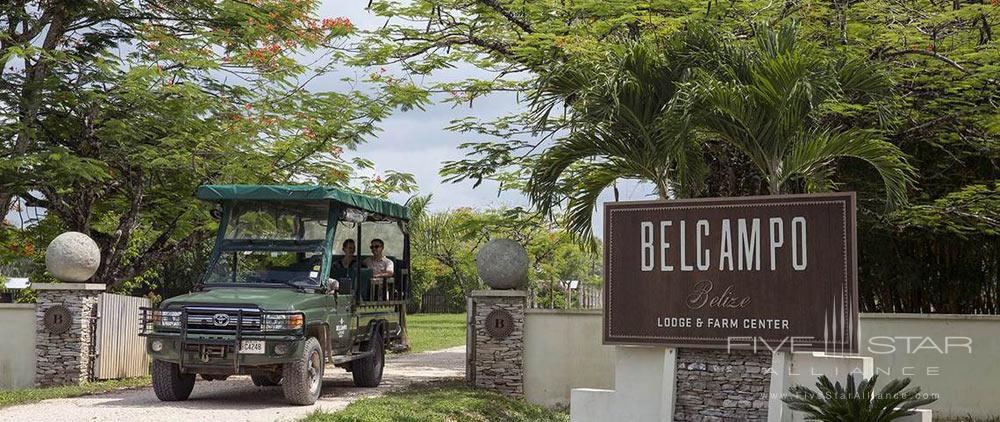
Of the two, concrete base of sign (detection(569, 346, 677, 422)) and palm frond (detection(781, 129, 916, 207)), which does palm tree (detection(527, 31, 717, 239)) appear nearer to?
palm frond (detection(781, 129, 916, 207))

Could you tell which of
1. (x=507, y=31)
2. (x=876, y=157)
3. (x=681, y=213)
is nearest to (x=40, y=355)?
(x=507, y=31)

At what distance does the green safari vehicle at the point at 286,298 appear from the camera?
36.7ft

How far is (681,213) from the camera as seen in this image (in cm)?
1075

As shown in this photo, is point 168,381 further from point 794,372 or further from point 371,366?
point 794,372

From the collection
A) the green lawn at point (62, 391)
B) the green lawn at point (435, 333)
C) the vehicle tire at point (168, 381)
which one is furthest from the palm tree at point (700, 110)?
the green lawn at point (435, 333)

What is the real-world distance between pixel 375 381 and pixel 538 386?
2.25 m

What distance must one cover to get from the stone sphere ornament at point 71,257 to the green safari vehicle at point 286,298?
2.05 meters

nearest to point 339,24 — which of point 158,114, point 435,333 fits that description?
point 158,114

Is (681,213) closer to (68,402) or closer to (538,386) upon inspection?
(538,386)

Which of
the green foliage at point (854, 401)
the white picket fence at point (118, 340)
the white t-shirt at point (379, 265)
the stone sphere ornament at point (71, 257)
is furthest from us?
the white picket fence at point (118, 340)

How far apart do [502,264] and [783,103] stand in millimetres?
5034

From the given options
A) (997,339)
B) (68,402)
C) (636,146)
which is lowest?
(68,402)

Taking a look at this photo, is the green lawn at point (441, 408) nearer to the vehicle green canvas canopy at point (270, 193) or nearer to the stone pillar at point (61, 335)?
the vehicle green canvas canopy at point (270, 193)

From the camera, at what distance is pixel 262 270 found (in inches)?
494
